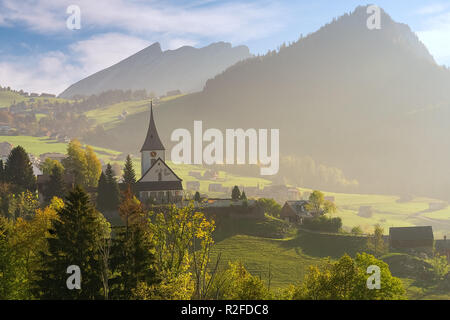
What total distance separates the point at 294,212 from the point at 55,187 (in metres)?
48.5

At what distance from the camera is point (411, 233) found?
89.6 metres

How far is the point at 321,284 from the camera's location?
111 ft

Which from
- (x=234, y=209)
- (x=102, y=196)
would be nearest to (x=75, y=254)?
(x=102, y=196)

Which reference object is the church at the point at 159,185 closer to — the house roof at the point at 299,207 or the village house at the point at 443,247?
the house roof at the point at 299,207

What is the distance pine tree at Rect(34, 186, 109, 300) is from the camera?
115 ft

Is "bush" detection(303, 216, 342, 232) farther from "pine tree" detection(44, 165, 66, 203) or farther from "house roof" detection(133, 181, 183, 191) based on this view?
"pine tree" detection(44, 165, 66, 203)

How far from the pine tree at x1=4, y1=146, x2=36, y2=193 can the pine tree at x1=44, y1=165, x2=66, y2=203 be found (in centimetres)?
618

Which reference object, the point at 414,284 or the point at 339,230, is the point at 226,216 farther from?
the point at 414,284

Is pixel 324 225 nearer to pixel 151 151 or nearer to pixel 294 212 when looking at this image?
pixel 294 212

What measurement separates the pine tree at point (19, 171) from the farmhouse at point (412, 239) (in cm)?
6952

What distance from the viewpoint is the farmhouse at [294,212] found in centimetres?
9616

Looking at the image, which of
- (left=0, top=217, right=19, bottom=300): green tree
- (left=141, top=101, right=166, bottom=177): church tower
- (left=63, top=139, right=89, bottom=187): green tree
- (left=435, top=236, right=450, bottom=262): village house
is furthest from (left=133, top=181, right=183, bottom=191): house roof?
(left=435, top=236, right=450, bottom=262): village house
